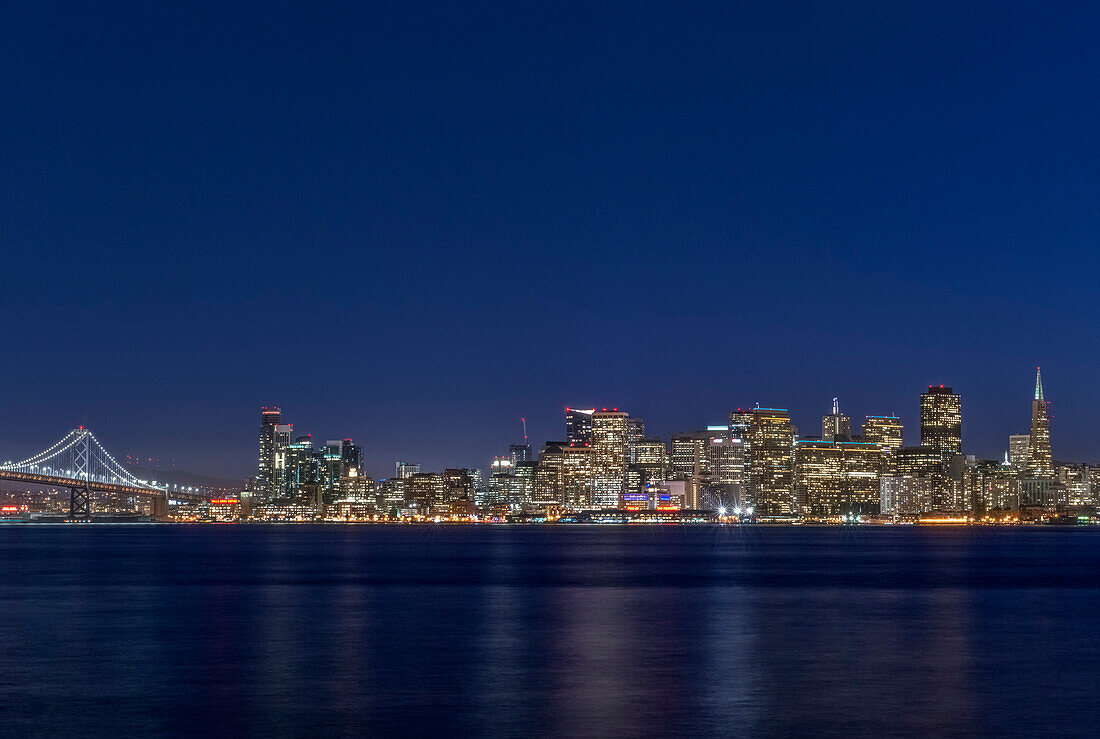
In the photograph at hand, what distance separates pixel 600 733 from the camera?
2141 cm

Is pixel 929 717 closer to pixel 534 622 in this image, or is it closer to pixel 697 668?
pixel 697 668

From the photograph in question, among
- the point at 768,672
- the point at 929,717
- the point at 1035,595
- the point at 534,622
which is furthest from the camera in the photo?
the point at 1035,595

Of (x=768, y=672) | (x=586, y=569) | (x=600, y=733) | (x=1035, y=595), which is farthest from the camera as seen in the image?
(x=586, y=569)

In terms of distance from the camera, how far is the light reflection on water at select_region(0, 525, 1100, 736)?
2322cm

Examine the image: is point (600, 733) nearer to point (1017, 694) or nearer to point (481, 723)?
point (481, 723)

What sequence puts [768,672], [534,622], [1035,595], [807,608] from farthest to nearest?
[1035,595], [807,608], [534,622], [768,672]

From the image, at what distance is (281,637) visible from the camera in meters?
36.9

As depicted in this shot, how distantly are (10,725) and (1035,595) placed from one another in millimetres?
46589

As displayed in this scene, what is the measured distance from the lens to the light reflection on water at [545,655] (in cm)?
2322

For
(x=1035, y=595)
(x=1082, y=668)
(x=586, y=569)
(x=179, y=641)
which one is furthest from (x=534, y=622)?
(x=586, y=569)

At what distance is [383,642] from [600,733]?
49.4ft

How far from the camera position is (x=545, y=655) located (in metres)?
32.7

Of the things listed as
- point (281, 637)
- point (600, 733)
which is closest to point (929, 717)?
point (600, 733)

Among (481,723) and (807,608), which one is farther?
(807,608)
